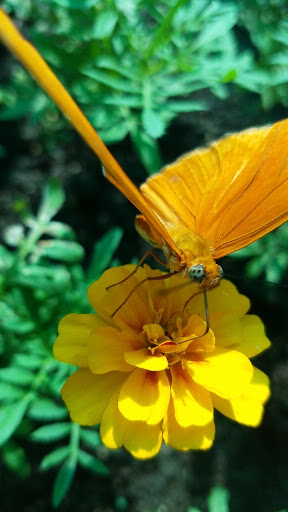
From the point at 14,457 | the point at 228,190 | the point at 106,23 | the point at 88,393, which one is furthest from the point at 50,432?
the point at 106,23

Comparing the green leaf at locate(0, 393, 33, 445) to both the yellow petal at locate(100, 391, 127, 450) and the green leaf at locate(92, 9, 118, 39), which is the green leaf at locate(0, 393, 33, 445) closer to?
the yellow petal at locate(100, 391, 127, 450)

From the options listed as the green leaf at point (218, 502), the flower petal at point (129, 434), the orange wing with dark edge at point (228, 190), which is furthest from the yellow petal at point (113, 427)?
the green leaf at point (218, 502)

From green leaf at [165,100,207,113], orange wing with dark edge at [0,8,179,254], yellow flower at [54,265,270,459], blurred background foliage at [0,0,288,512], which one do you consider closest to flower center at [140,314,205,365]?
yellow flower at [54,265,270,459]

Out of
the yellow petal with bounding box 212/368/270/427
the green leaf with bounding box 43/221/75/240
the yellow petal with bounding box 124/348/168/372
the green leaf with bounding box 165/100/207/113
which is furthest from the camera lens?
the green leaf with bounding box 43/221/75/240

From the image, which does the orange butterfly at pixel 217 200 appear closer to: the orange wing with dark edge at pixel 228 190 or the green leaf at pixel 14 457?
the orange wing with dark edge at pixel 228 190

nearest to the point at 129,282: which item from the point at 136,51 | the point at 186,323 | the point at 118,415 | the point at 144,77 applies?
the point at 186,323

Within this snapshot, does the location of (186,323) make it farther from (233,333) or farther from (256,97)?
(256,97)
